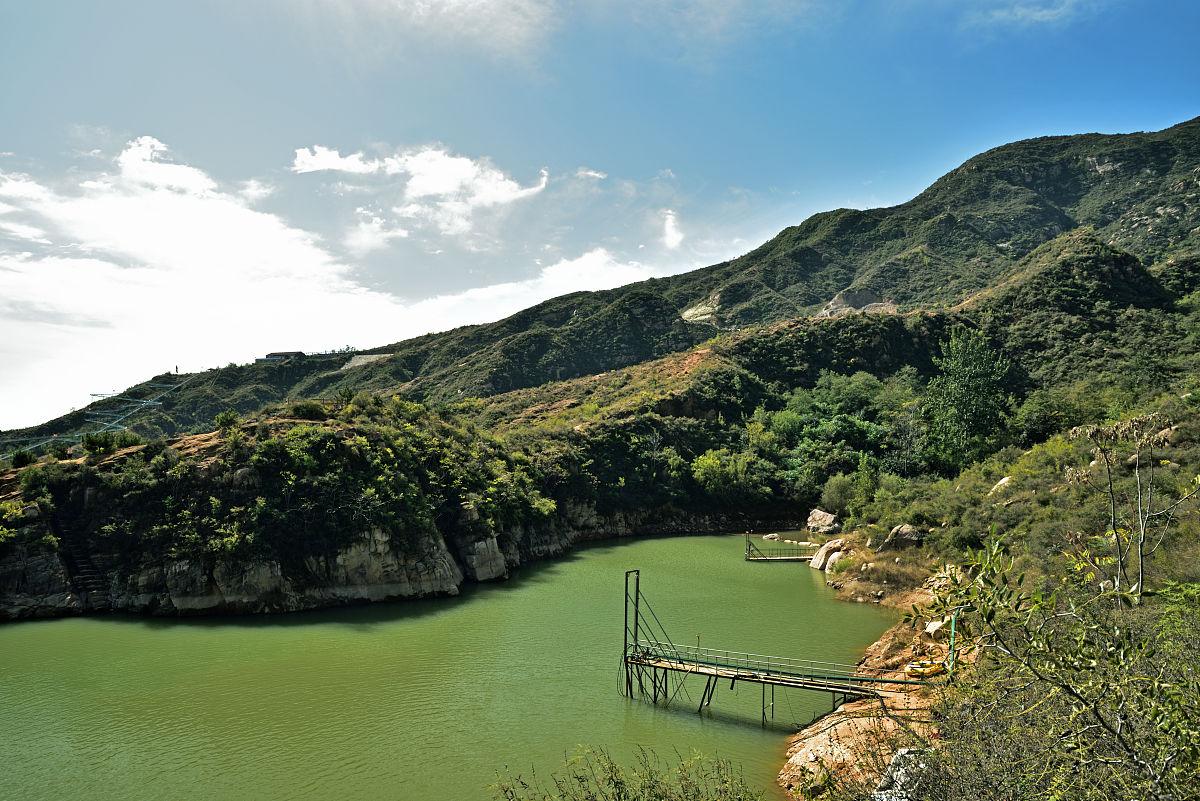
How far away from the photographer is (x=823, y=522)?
47406mm

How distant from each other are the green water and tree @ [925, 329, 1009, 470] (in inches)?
861

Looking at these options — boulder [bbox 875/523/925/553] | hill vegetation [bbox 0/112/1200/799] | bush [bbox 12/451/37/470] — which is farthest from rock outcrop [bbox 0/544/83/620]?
boulder [bbox 875/523/925/553]

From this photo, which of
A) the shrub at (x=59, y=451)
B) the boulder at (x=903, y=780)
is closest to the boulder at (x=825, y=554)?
the boulder at (x=903, y=780)

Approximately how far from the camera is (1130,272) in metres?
68.1

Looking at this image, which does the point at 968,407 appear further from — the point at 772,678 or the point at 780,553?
the point at 772,678

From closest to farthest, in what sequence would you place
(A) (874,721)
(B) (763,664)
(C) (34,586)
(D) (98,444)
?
(A) (874,721) → (B) (763,664) → (C) (34,586) → (D) (98,444)

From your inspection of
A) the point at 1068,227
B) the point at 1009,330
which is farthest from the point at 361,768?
the point at 1068,227

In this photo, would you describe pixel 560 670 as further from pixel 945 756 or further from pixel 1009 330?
pixel 1009 330

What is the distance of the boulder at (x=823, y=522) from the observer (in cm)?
4641

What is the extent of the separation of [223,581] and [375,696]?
14.1 metres

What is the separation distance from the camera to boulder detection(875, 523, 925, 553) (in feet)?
102

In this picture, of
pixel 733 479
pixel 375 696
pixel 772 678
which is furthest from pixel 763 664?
pixel 733 479

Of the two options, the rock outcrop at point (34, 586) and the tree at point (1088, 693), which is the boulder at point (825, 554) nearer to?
the tree at point (1088, 693)

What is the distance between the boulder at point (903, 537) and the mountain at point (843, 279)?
166 feet
